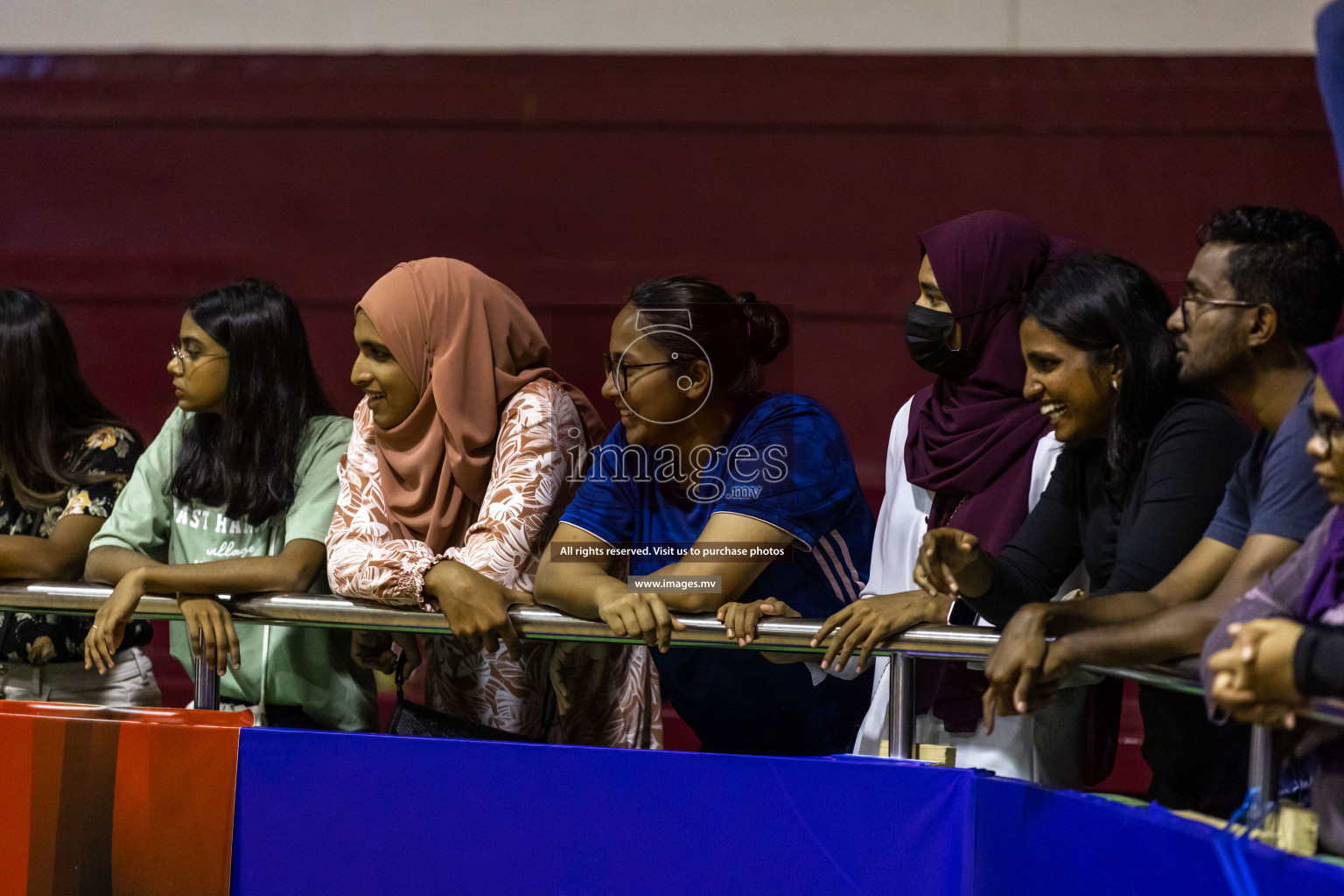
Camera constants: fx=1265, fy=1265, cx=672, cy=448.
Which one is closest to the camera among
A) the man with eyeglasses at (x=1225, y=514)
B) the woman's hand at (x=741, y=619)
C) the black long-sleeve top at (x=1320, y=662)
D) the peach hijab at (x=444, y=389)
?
the black long-sleeve top at (x=1320, y=662)

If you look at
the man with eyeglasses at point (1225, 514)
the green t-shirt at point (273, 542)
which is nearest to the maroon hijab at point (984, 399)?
the man with eyeglasses at point (1225, 514)

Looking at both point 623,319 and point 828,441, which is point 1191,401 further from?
point 623,319

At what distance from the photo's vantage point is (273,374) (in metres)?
2.45

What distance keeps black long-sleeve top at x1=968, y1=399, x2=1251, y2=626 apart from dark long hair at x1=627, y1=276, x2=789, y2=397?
0.48 metres

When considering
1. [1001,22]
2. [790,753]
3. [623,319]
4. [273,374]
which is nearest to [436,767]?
[790,753]

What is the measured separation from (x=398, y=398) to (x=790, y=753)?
937mm

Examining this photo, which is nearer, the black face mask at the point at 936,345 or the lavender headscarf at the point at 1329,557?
the lavender headscarf at the point at 1329,557

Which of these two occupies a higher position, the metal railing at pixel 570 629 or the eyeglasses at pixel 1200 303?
the eyeglasses at pixel 1200 303

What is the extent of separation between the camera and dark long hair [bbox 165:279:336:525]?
92.7 inches

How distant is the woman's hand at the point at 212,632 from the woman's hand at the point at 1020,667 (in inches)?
47.5

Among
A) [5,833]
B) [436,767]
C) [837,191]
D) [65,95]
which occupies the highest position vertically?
[65,95]

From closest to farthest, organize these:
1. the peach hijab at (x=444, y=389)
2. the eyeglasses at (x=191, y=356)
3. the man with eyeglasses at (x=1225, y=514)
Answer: the man with eyeglasses at (x=1225, y=514) → the peach hijab at (x=444, y=389) → the eyeglasses at (x=191, y=356)

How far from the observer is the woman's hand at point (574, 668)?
2.13 metres

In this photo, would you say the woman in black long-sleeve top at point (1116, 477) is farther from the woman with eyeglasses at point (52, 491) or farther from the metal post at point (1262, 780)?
the woman with eyeglasses at point (52, 491)
